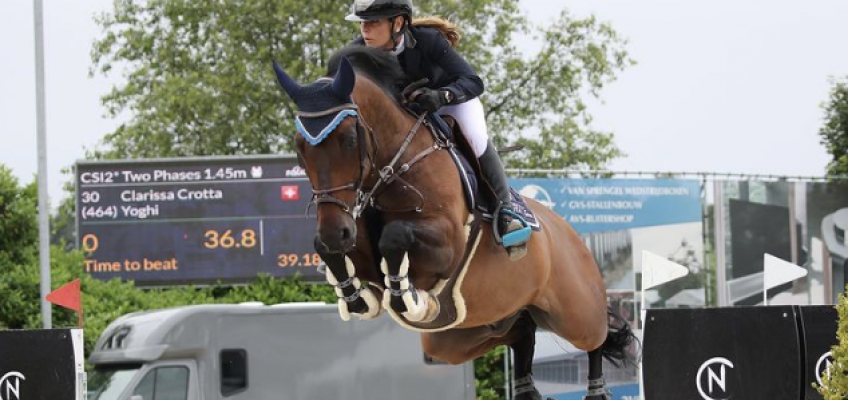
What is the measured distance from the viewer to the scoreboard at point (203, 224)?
16.0 m

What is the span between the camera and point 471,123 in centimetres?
758

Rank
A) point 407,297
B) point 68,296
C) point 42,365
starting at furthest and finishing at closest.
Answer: point 68,296, point 42,365, point 407,297

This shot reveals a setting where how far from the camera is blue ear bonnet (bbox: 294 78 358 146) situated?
628cm

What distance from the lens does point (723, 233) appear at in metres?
17.1

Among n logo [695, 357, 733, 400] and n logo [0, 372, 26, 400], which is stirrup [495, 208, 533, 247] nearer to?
n logo [695, 357, 733, 400]

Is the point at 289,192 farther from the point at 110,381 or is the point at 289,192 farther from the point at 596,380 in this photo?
the point at 596,380

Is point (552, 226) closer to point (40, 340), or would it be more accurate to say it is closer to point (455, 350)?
point (455, 350)

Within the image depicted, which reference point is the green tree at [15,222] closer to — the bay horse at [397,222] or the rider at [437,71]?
the bay horse at [397,222]

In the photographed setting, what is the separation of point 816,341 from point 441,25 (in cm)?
287

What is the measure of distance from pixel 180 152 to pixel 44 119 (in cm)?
1255

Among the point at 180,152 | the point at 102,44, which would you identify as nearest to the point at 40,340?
the point at 180,152

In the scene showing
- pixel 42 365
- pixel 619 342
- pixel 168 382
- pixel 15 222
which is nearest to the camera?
pixel 42 365

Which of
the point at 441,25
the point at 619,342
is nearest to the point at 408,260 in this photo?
the point at 441,25

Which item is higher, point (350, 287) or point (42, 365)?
point (350, 287)
